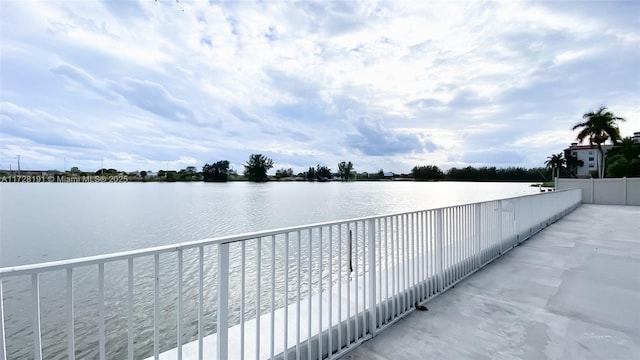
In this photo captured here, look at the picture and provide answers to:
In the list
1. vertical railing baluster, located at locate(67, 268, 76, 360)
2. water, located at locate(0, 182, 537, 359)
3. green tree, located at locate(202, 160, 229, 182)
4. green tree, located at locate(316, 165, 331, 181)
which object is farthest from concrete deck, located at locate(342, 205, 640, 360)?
green tree, located at locate(316, 165, 331, 181)

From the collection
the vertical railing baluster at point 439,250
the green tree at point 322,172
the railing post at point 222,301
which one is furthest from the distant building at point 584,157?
the railing post at point 222,301

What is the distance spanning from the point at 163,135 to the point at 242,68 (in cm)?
4109

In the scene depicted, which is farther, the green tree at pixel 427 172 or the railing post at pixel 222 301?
the green tree at pixel 427 172

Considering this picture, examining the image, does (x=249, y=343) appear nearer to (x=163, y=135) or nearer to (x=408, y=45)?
(x=408, y=45)

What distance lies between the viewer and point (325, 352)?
1.98m

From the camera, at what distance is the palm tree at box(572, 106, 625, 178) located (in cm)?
2090

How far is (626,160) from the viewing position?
2544cm

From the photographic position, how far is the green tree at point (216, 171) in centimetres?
6372

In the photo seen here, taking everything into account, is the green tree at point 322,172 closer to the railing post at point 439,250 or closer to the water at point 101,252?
the water at point 101,252

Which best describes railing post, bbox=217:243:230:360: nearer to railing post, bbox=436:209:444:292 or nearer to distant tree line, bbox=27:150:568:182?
railing post, bbox=436:209:444:292

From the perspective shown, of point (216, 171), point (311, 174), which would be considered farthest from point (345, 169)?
point (216, 171)

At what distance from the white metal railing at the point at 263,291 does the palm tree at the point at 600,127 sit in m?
21.9

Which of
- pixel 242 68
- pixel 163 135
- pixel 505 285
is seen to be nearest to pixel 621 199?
pixel 505 285

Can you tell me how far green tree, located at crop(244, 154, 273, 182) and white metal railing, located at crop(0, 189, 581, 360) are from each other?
6469 cm
